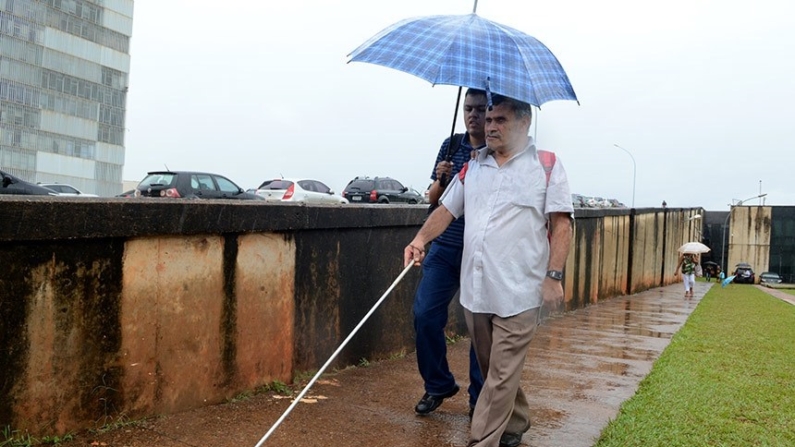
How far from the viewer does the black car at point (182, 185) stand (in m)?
20.5

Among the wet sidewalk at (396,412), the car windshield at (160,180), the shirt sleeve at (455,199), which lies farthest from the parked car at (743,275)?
the shirt sleeve at (455,199)

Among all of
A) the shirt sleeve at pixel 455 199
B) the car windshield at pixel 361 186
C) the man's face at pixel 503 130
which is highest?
the car windshield at pixel 361 186

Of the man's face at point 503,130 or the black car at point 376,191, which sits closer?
the man's face at point 503,130

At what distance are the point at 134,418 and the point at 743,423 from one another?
376 centimetres

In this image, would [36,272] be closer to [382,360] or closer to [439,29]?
[439,29]

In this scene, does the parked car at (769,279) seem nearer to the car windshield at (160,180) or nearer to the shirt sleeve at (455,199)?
the car windshield at (160,180)

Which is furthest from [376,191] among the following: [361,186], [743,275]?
[743,275]

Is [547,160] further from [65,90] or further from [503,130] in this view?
[65,90]

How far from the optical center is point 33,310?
3588 mm

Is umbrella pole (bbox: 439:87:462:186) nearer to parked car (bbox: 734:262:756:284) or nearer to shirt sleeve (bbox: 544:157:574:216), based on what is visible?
shirt sleeve (bbox: 544:157:574:216)

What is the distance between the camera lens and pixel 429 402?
4738 millimetres

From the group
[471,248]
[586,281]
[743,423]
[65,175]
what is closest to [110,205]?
[471,248]

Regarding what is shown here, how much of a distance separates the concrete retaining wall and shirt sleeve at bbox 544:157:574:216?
6.12 ft

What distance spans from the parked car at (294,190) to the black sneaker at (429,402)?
69.8ft
